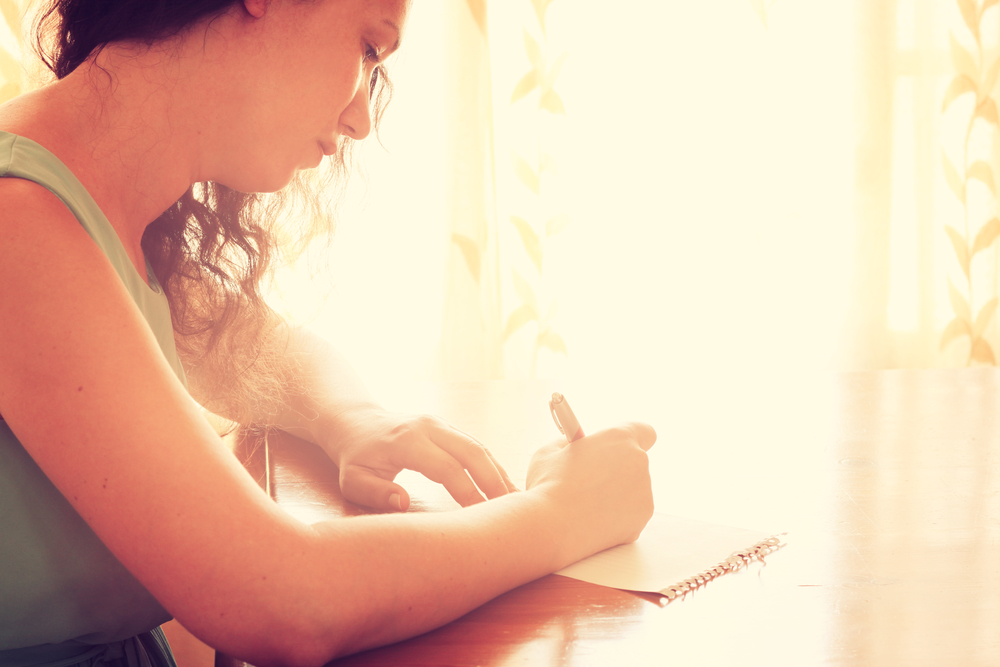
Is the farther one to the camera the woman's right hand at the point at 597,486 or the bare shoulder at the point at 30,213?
the woman's right hand at the point at 597,486

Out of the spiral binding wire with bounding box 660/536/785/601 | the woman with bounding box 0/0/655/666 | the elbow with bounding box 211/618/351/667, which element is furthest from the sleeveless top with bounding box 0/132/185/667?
the spiral binding wire with bounding box 660/536/785/601

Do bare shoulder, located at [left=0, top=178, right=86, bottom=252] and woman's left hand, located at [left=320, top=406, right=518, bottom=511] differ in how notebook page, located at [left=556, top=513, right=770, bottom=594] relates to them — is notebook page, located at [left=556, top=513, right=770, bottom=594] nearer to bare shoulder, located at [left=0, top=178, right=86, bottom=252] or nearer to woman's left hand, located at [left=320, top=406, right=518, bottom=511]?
woman's left hand, located at [left=320, top=406, right=518, bottom=511]

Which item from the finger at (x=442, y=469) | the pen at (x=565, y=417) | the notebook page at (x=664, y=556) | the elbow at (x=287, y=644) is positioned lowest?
the notebook page at (x=664, y=556)

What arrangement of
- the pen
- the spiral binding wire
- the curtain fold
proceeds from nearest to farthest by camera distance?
the spiral binding wire → the pen → the curtain fold

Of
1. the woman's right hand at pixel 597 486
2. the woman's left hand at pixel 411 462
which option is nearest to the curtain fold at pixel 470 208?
the woman's left hand at pixel 411 462

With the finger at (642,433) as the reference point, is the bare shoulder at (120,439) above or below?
above

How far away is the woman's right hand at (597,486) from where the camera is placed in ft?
2.02

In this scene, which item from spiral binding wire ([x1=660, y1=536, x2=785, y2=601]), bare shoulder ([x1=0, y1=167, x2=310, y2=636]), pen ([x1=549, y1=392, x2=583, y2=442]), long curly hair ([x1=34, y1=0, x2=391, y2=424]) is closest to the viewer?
bare shoulder ([x1=0, y1=167, x2=310, y2=636])

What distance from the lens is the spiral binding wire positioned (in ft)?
1.80

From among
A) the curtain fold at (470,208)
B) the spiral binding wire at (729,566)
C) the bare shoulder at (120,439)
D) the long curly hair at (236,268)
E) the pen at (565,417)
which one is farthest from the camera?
the curtain fold at (470,208)

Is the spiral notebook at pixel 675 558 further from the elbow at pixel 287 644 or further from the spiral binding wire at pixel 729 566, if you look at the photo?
the elbow at pixel 287 644

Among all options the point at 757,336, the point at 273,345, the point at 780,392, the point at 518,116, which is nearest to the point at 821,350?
the point at 757,336

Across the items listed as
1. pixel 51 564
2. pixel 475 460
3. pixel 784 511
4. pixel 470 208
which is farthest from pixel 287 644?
pixel 470 208

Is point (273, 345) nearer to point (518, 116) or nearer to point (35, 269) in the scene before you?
point (35, 269)
